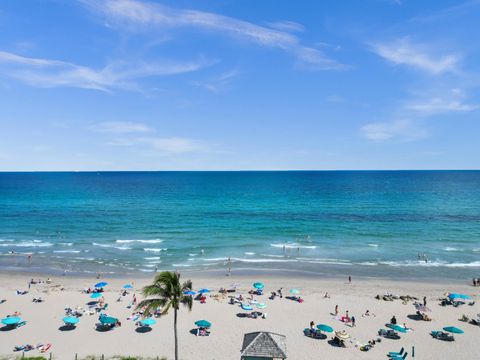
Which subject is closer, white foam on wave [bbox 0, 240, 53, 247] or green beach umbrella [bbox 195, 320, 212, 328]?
green beach umbrella [bbox 195, 320, 212, 328]

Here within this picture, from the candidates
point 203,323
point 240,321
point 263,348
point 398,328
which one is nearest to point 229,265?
point 240,321

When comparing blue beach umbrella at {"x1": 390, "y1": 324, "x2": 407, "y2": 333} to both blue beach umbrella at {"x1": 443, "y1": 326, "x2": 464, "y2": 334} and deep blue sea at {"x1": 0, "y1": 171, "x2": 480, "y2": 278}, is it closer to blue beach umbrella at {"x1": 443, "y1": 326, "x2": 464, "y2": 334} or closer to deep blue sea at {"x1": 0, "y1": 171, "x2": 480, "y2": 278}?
blue beach umbrella at {"x1": 443, "y1": 326, "x2": 464, "y2": 334}

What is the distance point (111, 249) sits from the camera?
58719 mm

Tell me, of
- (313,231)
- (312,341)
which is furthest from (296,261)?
(312,341)

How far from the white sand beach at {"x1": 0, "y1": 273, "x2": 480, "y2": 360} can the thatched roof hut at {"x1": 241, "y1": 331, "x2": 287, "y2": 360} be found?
5.40 m

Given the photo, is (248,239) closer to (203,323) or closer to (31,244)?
(203,323)

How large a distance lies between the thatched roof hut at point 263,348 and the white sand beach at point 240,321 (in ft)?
17.7

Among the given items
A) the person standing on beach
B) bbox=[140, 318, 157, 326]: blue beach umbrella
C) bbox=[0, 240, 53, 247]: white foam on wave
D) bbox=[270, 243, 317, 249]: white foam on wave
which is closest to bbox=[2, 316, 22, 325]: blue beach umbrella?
bbox=[140, 318, 157, 326]: blue beach umbrella

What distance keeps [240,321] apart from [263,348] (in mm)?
11685

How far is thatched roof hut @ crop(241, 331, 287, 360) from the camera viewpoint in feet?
68.5

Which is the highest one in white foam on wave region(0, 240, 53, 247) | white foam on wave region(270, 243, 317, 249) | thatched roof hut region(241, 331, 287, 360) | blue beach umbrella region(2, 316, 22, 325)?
thatched roof hut region(241, 331, 287, 360)

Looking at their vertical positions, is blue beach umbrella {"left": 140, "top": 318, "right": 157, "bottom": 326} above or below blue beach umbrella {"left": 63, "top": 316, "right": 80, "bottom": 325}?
below

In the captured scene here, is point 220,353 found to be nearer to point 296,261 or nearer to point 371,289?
point 371,289

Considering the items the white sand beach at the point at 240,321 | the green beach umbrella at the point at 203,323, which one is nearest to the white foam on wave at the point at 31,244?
the white sand beach at the point at 240,321
